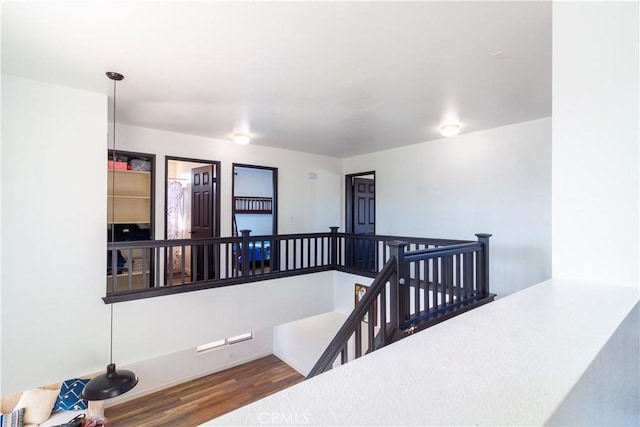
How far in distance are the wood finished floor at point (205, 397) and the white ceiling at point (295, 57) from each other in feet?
14.7

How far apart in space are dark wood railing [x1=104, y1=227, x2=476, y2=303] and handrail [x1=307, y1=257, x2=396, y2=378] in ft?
3.70

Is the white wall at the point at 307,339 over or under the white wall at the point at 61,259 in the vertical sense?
under

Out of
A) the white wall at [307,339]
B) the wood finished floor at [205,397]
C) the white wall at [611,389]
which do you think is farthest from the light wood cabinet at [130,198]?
the white wall at [611,389]

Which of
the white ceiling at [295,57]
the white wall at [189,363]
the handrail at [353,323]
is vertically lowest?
the white wall at [189,363]

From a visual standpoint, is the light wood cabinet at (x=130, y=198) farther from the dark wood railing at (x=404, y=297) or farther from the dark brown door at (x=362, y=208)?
the dark brown door at (x=362, y=208)

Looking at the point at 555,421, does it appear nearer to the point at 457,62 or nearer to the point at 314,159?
the point at 457,62

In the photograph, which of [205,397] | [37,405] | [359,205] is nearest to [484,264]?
[359,205]

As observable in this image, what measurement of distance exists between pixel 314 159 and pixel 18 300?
15.0ft

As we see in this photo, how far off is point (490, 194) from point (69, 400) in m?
6.95

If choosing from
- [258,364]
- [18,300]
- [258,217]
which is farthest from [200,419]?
[258,217]

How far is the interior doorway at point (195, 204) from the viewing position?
481cm

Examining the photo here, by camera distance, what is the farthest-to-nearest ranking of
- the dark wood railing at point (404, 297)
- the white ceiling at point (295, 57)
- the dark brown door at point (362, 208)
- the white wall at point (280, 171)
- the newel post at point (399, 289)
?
1. the dark brown door at point (362, 208)
2. the white wall at point (280, 171)
3. the newel post at point (399, 289)
4. the dark wood railing at point (404, 297)
5. the white ceiling at point (295, 57)

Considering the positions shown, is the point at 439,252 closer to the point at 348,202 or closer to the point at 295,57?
the point at 295,57

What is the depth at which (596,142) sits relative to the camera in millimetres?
1520
